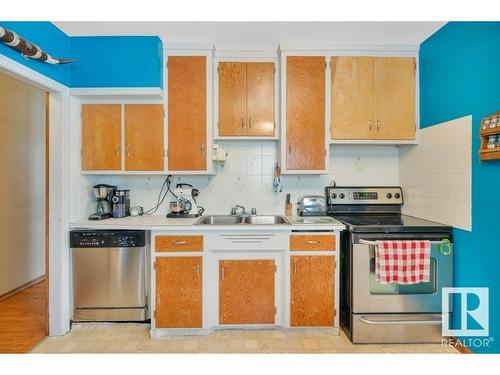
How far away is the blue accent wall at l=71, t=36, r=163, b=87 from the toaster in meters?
1.72

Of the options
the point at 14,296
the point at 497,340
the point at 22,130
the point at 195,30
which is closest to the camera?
the point at 497,340

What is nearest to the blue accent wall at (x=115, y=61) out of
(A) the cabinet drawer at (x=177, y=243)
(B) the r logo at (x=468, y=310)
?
(A) the cabinet drawer at (x=177, y=243)

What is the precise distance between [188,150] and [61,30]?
1.39m

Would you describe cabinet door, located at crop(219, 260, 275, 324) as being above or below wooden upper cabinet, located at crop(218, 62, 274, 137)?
below

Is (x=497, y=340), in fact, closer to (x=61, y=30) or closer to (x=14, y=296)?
(x=61, y=30)

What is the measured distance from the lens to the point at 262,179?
10.3 feet

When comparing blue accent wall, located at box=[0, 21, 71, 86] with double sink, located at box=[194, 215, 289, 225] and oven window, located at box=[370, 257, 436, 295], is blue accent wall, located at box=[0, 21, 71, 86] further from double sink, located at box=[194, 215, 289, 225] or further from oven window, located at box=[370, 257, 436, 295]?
oven window, located at box=[370, 257, 436, 295]

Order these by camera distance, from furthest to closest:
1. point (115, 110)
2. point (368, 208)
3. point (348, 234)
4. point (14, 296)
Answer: point (14, 296), point (368, 208), point (115, 110), point (348, 234)

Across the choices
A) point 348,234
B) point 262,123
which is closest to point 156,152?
point 262,123

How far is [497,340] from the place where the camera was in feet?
6.40

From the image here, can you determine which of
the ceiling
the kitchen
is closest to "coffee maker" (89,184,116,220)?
the kitchen

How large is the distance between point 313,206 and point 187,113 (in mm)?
1481

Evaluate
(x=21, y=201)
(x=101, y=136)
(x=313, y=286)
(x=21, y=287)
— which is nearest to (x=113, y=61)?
(x=101, y=136)

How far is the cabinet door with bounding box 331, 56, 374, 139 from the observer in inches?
110
